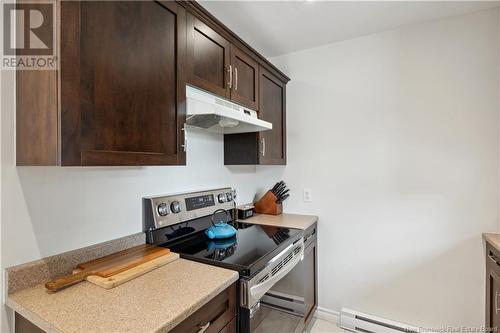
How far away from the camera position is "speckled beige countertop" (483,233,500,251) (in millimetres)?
1505

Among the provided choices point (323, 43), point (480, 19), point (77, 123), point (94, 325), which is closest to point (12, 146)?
point (77, 123)

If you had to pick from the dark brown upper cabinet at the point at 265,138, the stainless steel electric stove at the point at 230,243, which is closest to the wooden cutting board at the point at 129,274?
the stainless steel electric stove at the point at 230,243

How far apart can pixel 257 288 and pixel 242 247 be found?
0.29 metres

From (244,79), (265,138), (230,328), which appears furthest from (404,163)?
(230,328)

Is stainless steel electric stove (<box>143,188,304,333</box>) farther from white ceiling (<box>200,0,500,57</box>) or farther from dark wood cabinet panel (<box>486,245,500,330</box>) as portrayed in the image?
white ceiling (<box>200,0,500,57</box>)

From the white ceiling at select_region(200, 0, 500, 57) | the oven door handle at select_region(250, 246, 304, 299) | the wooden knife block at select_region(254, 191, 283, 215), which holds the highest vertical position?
the white ceiling at select_region(200, 0, 500, 57)

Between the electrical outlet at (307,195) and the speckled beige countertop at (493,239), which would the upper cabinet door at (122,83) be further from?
the speckled beige countertop at (493,239)

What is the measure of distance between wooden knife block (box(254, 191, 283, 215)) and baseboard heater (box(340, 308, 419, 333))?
3.28ft

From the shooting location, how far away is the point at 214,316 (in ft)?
3.39

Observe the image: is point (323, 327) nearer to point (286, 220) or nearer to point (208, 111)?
→ point (286, 220)

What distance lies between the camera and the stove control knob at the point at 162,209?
147 cm

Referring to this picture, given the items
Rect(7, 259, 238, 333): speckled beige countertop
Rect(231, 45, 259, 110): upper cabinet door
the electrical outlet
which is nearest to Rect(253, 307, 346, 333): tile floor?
Rect(7, 259, 238, 333): speckled beige countertop

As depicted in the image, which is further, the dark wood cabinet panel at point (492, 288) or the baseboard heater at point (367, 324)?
the baseboard heater at point (367, 324)

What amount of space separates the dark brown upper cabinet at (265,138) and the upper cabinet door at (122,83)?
2.90 ft
